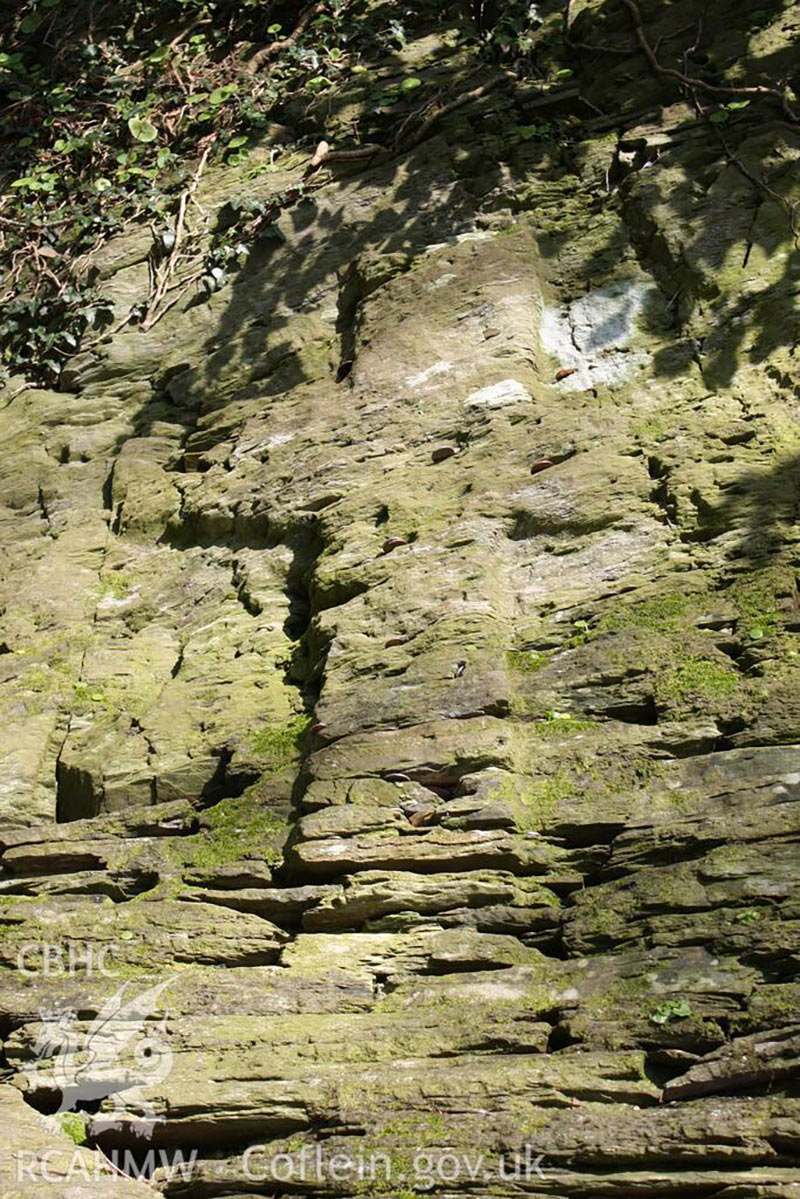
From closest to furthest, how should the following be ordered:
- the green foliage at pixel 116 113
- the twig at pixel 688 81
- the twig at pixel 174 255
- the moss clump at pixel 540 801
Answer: the moss clump at pixel 540 801
the twig at pixel 688 81
the twig at pixel 174 255
the green foliage at pixel 116 113

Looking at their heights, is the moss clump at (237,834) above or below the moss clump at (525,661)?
below

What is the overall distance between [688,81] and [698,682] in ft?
14.9

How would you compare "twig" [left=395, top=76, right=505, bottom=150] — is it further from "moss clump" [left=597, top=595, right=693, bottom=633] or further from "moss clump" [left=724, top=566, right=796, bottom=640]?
"moss clump" [left=724, top=566, right=796, bottom=640]

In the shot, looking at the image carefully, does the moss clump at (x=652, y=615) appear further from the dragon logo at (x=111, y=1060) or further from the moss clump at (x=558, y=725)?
the dragon logo at (x=111, y=1060)

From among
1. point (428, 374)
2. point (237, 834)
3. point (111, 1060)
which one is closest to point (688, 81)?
point (428, 374)

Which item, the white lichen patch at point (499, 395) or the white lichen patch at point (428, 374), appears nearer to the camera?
the white lichen patch at point (499, 395)

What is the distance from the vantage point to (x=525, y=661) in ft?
16.1

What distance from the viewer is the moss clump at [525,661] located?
4.87 m

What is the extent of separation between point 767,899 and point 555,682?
1.35 metres

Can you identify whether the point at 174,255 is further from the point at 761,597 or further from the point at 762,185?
the point at 761,597

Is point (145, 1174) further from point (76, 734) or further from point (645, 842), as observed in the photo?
point (76, 734)

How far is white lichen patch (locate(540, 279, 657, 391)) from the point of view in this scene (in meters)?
6.15

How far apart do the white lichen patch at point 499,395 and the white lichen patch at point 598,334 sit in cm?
26

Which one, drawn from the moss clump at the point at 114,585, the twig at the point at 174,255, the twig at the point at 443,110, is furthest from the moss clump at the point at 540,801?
the twig at the point at 443,110
